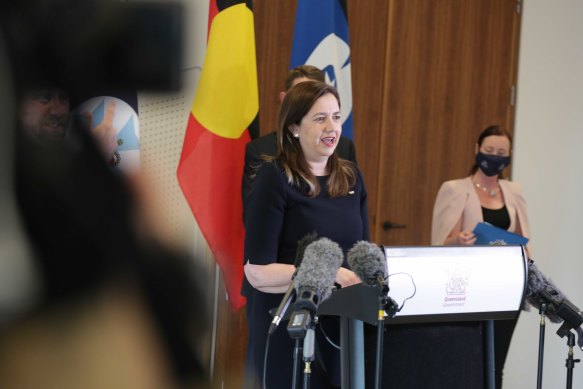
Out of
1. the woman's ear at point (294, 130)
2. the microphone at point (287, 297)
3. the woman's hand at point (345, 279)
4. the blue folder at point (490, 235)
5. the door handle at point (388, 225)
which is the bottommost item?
the door handle at point (388, 225)

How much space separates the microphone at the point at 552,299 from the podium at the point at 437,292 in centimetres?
7

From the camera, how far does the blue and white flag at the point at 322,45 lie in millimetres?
3371

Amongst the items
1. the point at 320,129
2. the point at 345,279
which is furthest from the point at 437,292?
the point at 320,129

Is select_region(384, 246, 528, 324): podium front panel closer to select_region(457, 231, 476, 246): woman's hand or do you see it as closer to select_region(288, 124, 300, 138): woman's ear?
select_region(288, 124, 300, 138): woman's ear

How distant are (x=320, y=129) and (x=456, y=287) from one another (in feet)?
1.92

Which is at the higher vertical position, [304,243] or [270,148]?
[270,148]

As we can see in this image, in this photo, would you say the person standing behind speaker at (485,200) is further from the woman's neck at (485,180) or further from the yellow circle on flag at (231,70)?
the yellow circle on flag at (231,70)

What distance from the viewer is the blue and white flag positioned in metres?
3.37

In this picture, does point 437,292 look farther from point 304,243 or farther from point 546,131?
point 546,131

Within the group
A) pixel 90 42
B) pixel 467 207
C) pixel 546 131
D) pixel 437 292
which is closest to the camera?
pixel 90 42

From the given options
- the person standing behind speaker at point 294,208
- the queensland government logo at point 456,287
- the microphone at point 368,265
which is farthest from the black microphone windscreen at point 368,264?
A: the person standing behind speaker at point 294,208

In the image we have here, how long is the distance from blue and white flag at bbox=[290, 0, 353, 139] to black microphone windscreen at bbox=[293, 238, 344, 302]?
2.14 meters

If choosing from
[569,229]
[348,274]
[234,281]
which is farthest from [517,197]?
[348,274]

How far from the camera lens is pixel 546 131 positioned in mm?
4715
